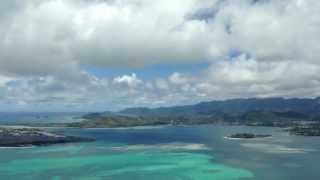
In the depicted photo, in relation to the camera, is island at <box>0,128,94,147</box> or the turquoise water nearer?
the turquoise water

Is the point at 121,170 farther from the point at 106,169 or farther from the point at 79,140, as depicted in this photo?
the point at 79,140

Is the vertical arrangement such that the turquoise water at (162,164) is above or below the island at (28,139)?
below

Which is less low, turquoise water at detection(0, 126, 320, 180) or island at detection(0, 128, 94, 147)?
island at detection(0, 128, 94, 147)

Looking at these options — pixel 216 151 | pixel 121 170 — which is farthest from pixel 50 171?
pixel 216 151

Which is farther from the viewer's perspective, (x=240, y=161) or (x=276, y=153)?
(x=276, y=153)

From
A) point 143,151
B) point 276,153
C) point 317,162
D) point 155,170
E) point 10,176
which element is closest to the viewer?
point 10,176

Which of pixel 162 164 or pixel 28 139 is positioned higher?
pixel 28 139

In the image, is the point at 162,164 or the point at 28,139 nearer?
the point at 162,164

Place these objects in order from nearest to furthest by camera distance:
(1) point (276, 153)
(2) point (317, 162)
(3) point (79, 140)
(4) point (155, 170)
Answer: (4) point (155, 170)
(2) point (317, 162)
(1) point (276, 153)
(3) point (79, 140)

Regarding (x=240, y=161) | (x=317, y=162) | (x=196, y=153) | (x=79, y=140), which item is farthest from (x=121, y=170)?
(x=79, y=140)

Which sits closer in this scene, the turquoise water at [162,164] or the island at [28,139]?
the turquoise water at [162,164]
